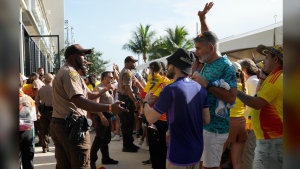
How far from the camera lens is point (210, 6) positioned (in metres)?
3.90

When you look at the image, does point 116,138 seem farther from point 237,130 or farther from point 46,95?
point 237,130

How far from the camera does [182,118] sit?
296cm

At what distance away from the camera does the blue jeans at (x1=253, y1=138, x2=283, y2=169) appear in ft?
9.55

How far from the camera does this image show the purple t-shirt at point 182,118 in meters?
2.93

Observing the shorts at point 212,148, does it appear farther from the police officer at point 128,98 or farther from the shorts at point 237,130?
the police officer at point 128,98

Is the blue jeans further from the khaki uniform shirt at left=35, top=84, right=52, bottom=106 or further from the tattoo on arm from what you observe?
the khaki uniform shirt at left=35, top=84, right=52, bottom=106

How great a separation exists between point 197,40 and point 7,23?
9.55 feet

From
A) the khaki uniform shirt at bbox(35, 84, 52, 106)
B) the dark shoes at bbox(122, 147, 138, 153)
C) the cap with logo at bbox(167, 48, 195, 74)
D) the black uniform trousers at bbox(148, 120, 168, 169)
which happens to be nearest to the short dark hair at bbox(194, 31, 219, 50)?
the cap with logo at bbox(167, 48, 195, 74)

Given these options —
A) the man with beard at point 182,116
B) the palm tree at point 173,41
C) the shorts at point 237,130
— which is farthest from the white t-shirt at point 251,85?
the palm tree at point 173,41

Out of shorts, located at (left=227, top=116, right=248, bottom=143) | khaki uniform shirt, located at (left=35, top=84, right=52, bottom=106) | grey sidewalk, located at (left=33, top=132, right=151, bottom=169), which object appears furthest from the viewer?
khaki uniform shirt, located at (left=35, top=84, right=52, bottom=106)

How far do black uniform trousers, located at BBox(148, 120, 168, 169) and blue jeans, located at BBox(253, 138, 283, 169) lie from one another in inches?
102

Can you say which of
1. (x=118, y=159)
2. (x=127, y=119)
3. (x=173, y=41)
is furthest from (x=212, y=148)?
(x=173, y=41)

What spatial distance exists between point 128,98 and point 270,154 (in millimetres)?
5402

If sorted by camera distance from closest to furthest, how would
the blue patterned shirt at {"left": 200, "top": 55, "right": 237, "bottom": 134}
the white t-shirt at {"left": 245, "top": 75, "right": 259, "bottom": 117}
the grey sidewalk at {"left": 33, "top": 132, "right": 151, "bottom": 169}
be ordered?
the blue patterned shirt at {"left": 200, "top": 55, "right": 237, "bottom": 134} < the white t-shirt at {"left": 245, "top": 75, "right": 259, "bottom": 117} < the grey sidewalk at {"left": 33, "top": 132, "right": 151, "bottom": 169}
